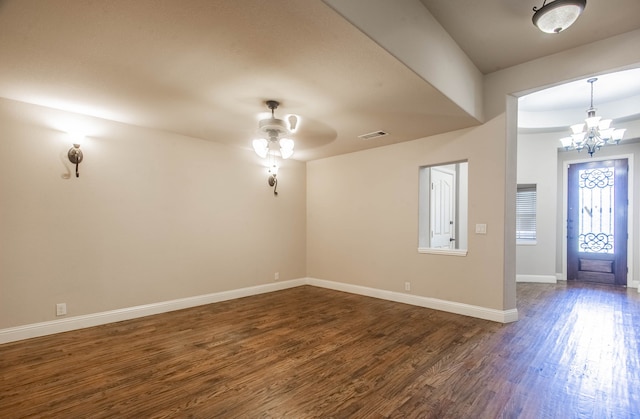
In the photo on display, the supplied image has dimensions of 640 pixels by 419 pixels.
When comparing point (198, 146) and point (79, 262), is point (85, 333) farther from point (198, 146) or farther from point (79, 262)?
point (198, 146)

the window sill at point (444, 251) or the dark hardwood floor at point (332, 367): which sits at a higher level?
the window sill at point (444, 251)

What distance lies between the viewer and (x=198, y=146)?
470 cm

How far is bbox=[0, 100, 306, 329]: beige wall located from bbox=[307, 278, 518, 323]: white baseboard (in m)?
1.43

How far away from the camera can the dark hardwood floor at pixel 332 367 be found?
6.82ft

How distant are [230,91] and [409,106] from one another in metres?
1.92

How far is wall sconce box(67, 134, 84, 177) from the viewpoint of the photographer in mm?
3555

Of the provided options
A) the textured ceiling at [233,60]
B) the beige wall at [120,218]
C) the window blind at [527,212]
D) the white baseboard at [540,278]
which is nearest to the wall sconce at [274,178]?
the beige wall at [120,218]

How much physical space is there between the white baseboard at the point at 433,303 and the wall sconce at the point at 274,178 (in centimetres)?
204

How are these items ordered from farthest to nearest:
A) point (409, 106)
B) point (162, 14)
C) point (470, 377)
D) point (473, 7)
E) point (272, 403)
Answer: point (409, 106), point (473, 7), point (470, 377), point (272, 403), point (162, 14)

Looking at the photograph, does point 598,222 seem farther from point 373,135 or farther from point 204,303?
point 204,303

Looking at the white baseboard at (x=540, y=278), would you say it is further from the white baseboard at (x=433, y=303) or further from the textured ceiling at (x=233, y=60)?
the textured ceiling at (x=233, y=60)

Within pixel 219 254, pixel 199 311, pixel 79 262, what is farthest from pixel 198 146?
pixel 199 311

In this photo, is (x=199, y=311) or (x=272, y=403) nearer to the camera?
(x=272, y=403)

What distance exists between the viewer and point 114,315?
151 inches
